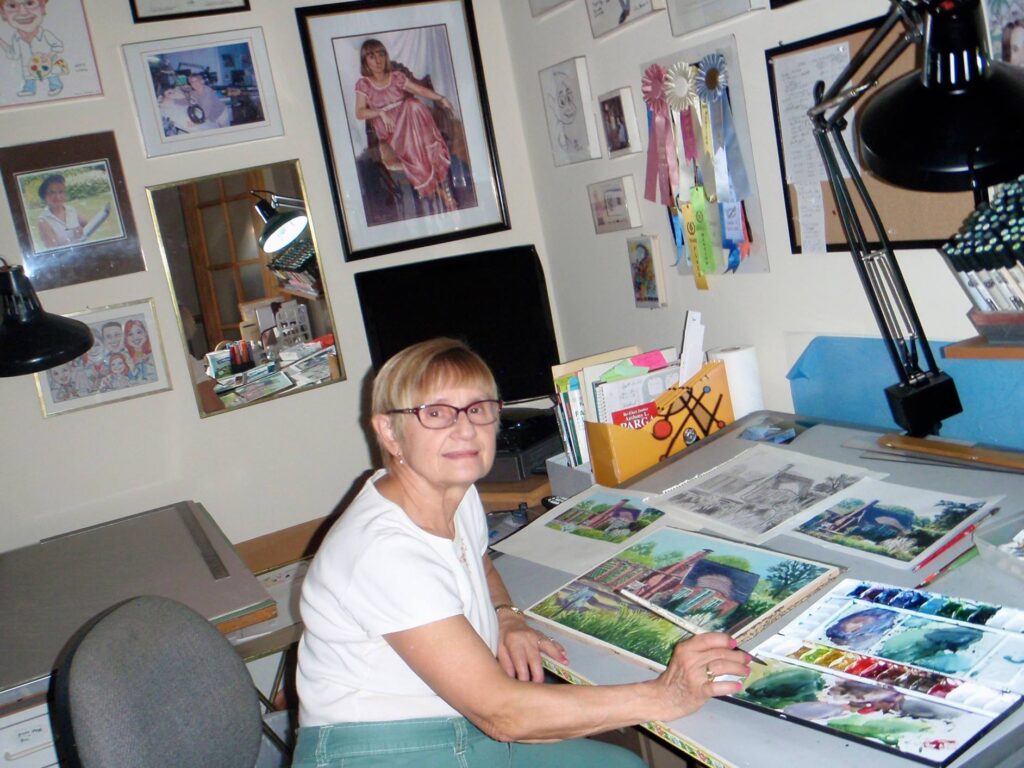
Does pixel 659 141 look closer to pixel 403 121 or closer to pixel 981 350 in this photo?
pixel 403 121

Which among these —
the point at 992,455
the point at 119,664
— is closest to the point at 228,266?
the point at 119,664

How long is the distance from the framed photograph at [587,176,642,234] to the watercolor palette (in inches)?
51.3

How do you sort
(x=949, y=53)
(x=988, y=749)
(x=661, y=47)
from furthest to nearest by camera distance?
(x=661, y=47), (x=949, y=53), (x=988, y=749)

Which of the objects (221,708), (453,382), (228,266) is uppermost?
(228,266)

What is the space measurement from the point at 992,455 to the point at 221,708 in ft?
4.17

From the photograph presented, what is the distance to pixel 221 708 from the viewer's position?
143 centimetres

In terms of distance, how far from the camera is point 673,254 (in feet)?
7.48

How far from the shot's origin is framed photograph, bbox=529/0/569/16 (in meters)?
2.44

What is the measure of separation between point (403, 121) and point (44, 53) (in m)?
0.91

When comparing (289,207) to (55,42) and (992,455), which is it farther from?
(992,455)

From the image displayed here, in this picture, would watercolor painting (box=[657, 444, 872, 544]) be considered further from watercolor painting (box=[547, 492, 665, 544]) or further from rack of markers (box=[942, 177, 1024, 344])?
rack of markers (box=[942, 177, 1024, 344])

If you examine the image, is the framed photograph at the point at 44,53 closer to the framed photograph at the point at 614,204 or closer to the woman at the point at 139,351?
the woman at the point at 139,351

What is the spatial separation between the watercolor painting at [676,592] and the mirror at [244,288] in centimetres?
136

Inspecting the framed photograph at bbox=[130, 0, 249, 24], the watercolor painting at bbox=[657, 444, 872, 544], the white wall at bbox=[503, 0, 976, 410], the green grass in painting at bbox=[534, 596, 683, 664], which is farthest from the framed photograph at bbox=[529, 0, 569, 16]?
the green grass in painting at bbox=[534, 596, 683, 664]
